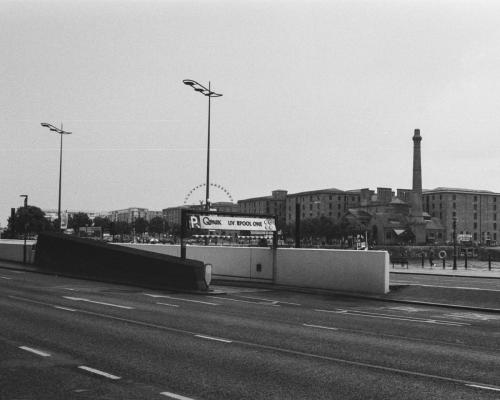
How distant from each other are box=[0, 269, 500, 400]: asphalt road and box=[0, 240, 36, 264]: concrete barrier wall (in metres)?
21.0

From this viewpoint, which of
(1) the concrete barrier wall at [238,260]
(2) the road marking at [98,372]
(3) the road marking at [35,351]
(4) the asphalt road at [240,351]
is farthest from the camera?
(1) the concrete barrier wall at [238,260]

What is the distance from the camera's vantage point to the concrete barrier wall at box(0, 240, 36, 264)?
4028 cm

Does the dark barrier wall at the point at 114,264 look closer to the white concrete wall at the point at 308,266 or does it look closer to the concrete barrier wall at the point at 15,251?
the concrete barrier wall at the point at 15,251

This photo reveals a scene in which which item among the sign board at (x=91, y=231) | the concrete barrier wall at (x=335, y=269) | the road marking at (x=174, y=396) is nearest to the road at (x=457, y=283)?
the concrete barrier wall at (x=335, y=269)

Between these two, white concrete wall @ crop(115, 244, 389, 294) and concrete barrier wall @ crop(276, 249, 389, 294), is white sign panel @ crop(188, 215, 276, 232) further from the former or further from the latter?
concrete barrier wall @ crop(276, 249, 389, 294)

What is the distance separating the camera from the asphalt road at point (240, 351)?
26.7 ft

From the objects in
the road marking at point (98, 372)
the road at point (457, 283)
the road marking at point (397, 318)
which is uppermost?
the road marking at point (98, 372)

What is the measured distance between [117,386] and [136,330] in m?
5.43

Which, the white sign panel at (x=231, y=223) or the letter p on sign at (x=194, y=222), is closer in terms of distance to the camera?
the letter p on sign at (x=194, y=222)

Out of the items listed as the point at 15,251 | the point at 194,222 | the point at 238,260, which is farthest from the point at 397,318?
the point at 15,251

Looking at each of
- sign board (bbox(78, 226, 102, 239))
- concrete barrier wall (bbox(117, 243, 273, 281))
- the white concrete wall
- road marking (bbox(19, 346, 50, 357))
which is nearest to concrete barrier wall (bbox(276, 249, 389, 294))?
the white concrete wall

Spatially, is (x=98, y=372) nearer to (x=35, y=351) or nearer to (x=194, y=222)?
(x=35, y=351)

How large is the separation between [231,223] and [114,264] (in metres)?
6.85

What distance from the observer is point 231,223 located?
27.2 meters
